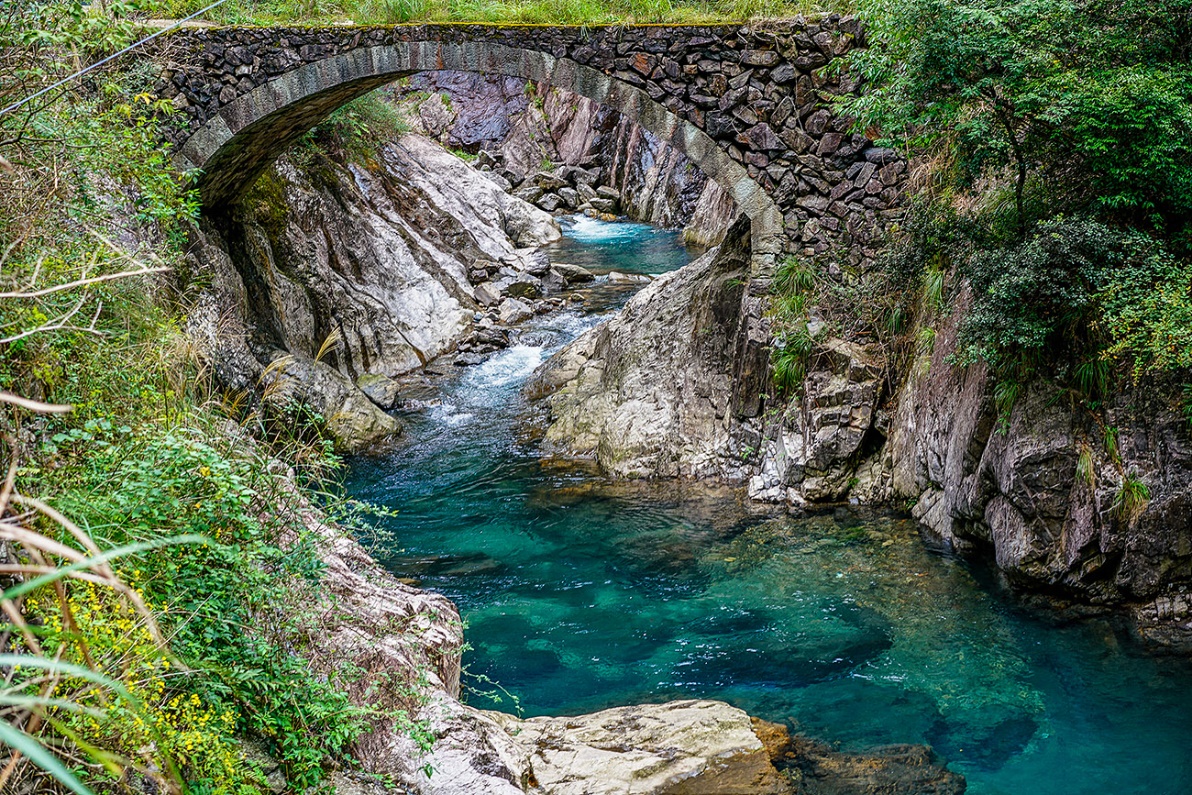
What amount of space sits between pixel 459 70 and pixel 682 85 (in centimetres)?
261

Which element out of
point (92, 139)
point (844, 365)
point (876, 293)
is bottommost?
point (844, 365)

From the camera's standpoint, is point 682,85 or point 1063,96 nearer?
point 1063,96

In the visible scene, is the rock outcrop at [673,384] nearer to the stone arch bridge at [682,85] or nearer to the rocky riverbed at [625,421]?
the rocky riverbed at [625,421]

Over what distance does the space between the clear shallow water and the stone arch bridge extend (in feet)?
11.5

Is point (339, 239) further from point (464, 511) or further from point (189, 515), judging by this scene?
point (189, 515)

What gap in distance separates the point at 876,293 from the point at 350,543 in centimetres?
651

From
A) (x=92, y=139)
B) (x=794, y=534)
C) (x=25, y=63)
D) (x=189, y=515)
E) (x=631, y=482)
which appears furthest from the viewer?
(x=631, y=482)

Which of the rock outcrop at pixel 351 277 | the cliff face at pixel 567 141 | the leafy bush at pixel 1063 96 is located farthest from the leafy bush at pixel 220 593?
the cliff face at pixel 567 141

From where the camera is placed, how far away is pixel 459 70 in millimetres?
10359

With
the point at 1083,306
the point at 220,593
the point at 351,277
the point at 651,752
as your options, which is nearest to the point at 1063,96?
the point at 1083,306

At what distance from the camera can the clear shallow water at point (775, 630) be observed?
6.12 metres

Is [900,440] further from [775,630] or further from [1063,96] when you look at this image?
[1063,96]

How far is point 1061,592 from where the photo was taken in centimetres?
735

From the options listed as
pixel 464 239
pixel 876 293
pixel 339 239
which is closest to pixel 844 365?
pixel 876 293
